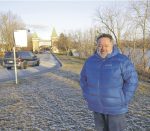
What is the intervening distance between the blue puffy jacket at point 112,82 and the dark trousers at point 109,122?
0.09m

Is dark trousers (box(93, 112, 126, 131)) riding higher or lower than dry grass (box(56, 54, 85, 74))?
higher

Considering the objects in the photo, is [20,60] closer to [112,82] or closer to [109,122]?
[109,122]

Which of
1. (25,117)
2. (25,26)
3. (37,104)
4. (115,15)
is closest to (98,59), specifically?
(25,117)

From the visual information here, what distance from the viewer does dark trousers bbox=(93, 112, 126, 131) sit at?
4094 mm

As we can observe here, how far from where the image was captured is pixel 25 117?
7.49 metres

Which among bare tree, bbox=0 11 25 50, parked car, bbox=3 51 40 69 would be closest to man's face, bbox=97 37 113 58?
parked car, bbox=3 51 40 69

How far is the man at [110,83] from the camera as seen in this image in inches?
156

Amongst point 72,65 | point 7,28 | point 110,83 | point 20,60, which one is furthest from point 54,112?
point 7,28

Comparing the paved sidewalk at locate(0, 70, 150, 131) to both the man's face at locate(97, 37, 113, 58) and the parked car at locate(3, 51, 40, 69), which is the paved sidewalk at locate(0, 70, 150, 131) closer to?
the man's face at locate(97, 37, 113, 58)

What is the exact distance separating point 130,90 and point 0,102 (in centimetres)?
676

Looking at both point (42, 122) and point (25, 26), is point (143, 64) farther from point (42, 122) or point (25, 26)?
point (25, 26)

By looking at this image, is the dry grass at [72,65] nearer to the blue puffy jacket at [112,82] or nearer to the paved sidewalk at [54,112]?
the paved sidewalk at [54,112]

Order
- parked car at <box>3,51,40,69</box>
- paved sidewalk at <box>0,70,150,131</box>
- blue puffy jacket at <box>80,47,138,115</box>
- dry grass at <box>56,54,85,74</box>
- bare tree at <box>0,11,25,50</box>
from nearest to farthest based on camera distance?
1. blue puffy jacket at <box>80,47,138,115</box>
2. paved sidewalk at <box>0,70,150,131</box>
3. dry grass at <box>56,54,85,74</box>
4. parked car at <box>3,51,40,69</box>
5. bare tree at <box>0,11,25,50</box>

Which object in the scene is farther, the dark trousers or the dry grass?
the dry grass
